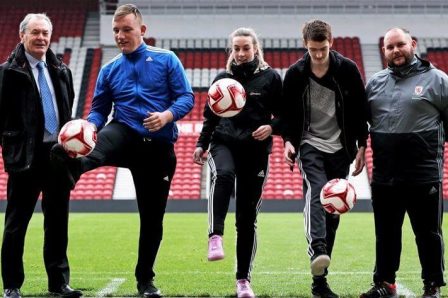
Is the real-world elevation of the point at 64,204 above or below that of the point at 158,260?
above

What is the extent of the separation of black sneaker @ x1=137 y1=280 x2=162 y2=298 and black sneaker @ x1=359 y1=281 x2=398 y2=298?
1.62 metres

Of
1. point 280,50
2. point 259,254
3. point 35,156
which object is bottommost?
point 259,254

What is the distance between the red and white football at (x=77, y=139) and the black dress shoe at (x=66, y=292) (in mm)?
1209

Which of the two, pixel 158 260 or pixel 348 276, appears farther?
A: pixel 158 260

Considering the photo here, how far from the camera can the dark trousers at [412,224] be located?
5715 millimetres

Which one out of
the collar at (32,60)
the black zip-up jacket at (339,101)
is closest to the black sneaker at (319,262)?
the black zip-up jacket at (339,101)

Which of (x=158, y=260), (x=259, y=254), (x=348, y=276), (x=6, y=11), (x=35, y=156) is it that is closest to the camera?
(x=35, y=156)

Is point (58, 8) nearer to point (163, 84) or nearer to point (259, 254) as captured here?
point (259, 254)

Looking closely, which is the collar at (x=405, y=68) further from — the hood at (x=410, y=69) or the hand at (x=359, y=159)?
the hand at (x=359, y=159)

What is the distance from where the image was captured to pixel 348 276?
737cm

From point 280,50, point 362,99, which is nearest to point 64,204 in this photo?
point 362,99

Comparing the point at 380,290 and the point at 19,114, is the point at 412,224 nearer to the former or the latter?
the point at 380,290

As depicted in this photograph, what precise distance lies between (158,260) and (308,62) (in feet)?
14.1

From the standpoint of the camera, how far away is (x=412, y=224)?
5.83m
